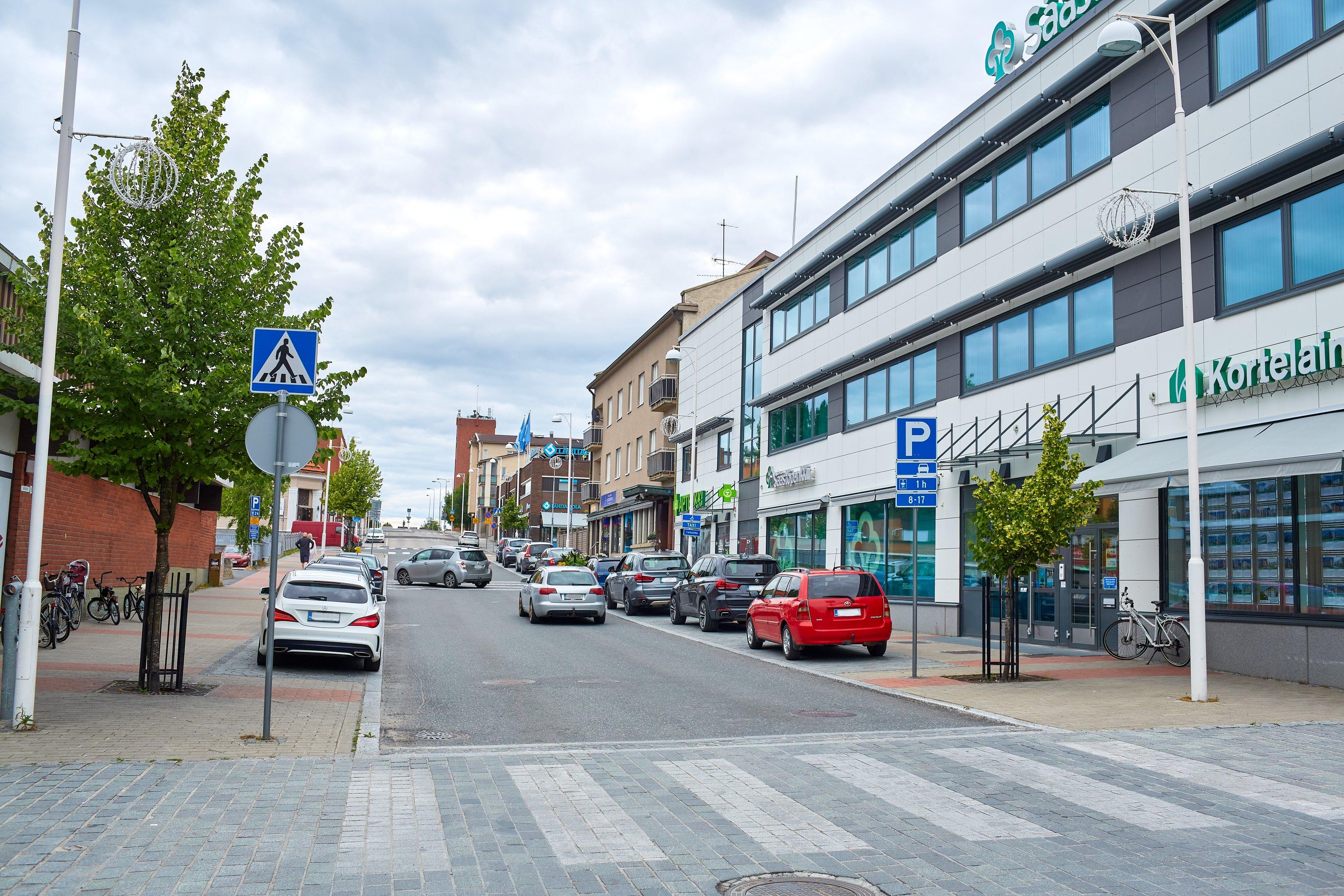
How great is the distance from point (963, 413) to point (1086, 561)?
5231 millimetres

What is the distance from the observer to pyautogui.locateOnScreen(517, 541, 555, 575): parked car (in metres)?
54.4

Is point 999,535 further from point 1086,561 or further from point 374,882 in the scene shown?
point 374,882

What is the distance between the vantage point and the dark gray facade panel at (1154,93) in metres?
16.6

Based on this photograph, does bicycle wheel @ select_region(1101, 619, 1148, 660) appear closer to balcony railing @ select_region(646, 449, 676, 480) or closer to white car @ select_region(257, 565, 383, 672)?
white car @ select_region(257, 565, 383, 672)

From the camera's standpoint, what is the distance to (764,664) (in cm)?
1778

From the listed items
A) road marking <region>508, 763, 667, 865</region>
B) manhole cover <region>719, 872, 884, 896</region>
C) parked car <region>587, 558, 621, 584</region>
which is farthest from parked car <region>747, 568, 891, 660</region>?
parked car <region>587, 558, 621, 584</region>

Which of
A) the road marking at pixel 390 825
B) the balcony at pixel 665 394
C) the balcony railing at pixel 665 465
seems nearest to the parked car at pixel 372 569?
the balcony railing at pixel 665 465

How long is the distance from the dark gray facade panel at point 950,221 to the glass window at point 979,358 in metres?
2.16

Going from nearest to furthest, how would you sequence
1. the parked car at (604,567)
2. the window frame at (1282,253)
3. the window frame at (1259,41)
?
the window frame at (1282,253), the window frame at (1259,41), the parked car at (604,567)

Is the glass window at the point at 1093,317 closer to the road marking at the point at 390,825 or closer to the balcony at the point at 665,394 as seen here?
the road marking at the point at 390,825

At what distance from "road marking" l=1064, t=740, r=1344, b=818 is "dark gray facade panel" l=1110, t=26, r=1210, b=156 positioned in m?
10.4

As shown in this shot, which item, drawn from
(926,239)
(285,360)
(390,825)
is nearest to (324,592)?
(285,360)

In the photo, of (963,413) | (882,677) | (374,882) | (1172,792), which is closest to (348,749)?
(374,882)

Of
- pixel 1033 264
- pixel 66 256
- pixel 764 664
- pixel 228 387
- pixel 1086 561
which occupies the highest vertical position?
pixel 1033 264
